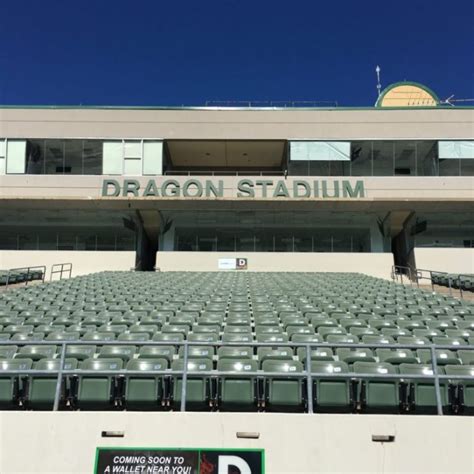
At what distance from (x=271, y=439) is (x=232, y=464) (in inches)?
18.6

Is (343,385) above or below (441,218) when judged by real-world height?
below

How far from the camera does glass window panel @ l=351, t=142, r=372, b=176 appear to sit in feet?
80.3

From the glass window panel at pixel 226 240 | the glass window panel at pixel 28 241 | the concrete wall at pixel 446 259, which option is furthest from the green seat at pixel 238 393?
the glass window panel at pixel 28 241

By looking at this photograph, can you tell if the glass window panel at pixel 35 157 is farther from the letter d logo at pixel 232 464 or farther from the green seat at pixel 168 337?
the letter d logo at pixel 232 464

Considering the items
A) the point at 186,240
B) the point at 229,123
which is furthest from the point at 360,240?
the point at 229,123

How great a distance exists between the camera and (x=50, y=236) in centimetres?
2422

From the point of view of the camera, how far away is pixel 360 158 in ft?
81.0

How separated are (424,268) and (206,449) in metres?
20.6

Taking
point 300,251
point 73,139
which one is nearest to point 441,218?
point 300,251

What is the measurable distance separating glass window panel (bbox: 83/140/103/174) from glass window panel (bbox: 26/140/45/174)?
2.43m

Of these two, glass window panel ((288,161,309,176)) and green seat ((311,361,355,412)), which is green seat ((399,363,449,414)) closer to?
green seat ((311,361,355,412))

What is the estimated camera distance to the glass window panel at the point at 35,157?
2424 centimetres

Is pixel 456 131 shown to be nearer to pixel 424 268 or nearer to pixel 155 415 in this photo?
pixel 424 268

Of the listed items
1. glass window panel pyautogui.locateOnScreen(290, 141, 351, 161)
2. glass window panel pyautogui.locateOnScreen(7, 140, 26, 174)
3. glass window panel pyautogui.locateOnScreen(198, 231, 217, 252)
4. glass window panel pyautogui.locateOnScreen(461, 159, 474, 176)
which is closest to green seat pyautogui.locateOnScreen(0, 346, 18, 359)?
glass window panel pyautogui.locateOnScreen(198, 231, 217, 252)
